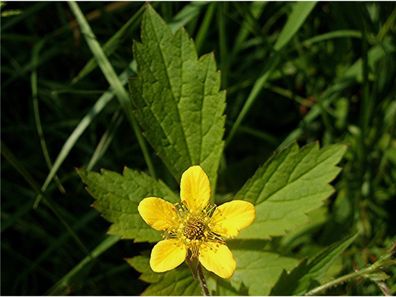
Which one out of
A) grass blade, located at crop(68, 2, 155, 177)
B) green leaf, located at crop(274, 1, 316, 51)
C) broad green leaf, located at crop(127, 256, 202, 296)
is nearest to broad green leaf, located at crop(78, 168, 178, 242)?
broad green leaf, located at crop(127, 256, 202, 296)

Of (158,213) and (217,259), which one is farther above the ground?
(158,213)

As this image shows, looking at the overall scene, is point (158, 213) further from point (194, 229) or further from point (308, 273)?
point (308, 273)

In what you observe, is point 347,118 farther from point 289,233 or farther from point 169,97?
point 169,97

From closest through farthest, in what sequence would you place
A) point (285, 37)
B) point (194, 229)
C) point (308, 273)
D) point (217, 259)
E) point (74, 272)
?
point (217, 259), point (194, 229), point (308, 273), point (74, 272), point (285, 37)

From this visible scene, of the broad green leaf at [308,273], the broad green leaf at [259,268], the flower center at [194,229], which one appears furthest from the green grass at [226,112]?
the flower center at [194,229]

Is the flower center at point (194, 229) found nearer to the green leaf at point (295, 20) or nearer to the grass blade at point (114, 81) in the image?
the grass blade at point (114, 81)

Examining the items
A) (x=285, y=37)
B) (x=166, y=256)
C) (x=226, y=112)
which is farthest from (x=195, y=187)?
(x=226, y=112)

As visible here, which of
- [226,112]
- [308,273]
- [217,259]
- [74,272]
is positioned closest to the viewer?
[217,259]

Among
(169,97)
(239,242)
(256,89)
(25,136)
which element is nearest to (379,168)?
(256,89)
